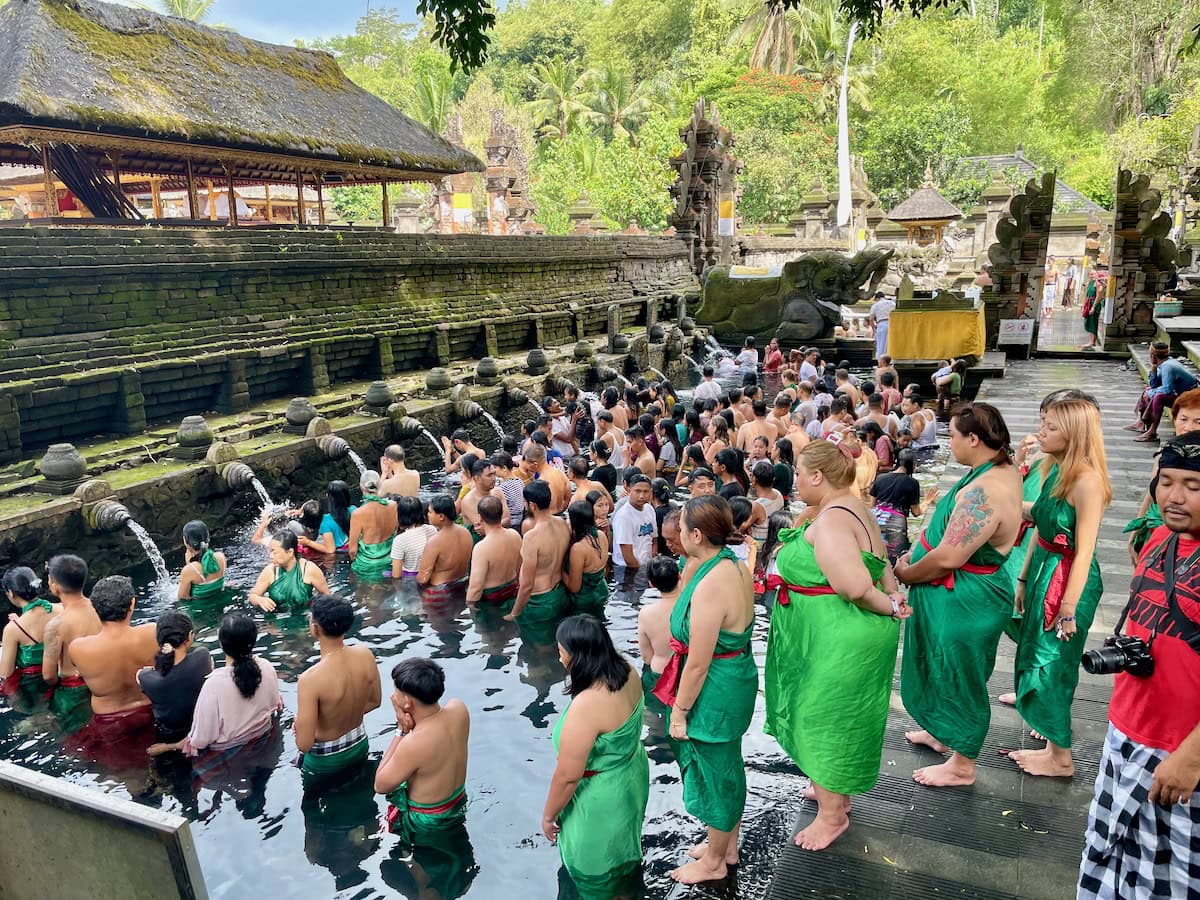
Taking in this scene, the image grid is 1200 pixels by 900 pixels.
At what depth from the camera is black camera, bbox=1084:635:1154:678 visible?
2.52m

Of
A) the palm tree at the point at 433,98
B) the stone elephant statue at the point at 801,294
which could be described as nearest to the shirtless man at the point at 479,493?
the stone elephant statue at the point at 801,294

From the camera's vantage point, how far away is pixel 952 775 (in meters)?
3.96

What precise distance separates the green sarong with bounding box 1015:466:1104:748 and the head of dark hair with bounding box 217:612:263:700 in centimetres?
407

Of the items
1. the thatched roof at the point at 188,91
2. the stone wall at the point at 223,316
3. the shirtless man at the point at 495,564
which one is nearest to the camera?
the shirtless man at the point at 495,564

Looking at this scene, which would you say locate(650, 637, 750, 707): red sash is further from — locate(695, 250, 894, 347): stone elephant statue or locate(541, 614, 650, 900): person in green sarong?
locate(695, 250, 894, 347): stone elephant statue

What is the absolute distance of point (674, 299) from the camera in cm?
2597

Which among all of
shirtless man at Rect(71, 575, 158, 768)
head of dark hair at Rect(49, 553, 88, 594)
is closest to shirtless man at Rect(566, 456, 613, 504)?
shirtless man at Rect(71, 575, 158, 768)

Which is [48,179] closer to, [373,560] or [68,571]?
→ [373,560]

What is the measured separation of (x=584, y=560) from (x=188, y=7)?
158 feet

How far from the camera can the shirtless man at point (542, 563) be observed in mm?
6465

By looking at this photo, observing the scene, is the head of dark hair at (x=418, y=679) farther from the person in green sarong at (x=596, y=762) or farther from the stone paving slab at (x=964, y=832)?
the stone paving slab at (x=964, y=832)

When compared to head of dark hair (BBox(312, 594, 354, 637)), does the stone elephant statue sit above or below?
above

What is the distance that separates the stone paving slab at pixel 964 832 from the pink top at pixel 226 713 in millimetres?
2915

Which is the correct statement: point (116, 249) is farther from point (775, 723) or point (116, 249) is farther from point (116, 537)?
point (775, 723)
